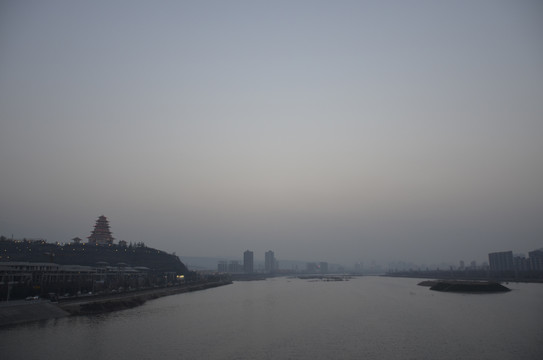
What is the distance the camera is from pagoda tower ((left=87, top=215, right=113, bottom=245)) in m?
185

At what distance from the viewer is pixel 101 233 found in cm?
18712

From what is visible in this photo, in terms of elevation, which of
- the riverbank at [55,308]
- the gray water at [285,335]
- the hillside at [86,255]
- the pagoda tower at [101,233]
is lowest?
the gray water at [285,335]

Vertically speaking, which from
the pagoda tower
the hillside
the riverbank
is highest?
the pagoda tower

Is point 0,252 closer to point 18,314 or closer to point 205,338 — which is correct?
point 18,314

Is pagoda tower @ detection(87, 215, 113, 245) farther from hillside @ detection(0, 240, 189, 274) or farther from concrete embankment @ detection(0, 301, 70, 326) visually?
concrete embankment @ detection(0, 301, 70, 326)

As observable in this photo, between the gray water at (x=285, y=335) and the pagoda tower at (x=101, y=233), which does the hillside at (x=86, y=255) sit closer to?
the pagoda tower at (x=101, y=233)

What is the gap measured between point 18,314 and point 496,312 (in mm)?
72095

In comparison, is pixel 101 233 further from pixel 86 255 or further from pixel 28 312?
pixel 28 312

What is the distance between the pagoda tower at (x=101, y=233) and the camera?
184625mm

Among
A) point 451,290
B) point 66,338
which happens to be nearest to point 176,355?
point 66,338

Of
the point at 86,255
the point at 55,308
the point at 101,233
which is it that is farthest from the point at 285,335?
the point at 101,233

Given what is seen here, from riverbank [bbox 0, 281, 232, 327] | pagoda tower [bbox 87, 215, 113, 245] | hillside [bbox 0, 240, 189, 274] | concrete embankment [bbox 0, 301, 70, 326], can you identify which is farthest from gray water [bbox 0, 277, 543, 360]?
pagoda tower [bbox 87, 215, 113, 245]

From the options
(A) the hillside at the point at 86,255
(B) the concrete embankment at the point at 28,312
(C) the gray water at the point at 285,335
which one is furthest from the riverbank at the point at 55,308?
(A) the hillside at the point at 86,255

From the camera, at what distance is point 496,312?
6259cm
